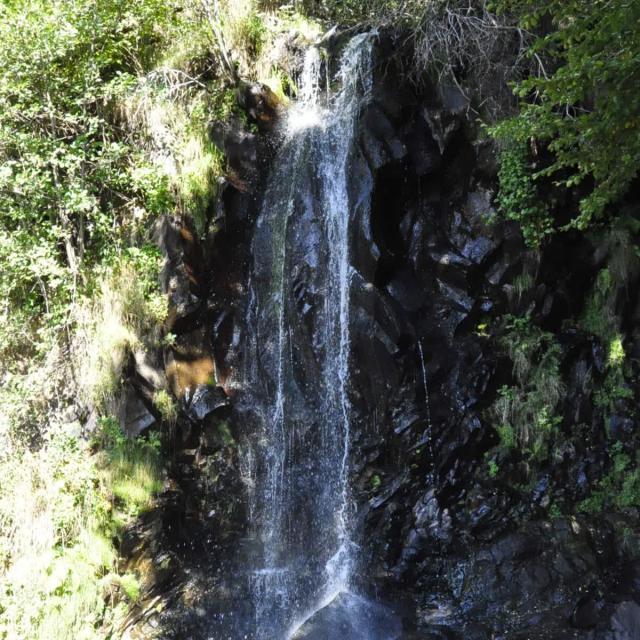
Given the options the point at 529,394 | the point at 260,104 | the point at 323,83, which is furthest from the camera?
the point at 323,83

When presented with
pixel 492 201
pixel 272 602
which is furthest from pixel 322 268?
pixel 272 602

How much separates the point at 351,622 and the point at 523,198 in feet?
14.7

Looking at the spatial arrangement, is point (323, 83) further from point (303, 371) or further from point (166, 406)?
point (166, 406)

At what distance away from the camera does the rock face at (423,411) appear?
566cm

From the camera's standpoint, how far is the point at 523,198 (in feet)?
20.7

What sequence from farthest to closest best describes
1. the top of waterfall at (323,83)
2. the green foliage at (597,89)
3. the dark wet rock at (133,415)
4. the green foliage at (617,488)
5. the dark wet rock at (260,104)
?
1. the dark wet rock at (260,104)
2. the top of waterfall at (323,83)
3. the dark wet rock at (133,415)
4. the green foliage at (617,488)
5. the green foliage at (597,89)

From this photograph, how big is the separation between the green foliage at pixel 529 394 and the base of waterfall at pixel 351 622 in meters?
2.03

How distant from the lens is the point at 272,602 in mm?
5965

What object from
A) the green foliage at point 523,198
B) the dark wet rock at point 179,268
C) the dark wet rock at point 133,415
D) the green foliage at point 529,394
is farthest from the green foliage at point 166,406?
the green foliage at point 523,198

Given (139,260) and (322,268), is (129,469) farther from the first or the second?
(322,268)

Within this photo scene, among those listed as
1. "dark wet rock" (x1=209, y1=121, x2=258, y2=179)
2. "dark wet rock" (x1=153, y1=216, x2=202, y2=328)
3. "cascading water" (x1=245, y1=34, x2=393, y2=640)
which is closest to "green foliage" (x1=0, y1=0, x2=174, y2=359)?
"dark wet rock" (x1=153, y1=216, x2=202, y2=328)

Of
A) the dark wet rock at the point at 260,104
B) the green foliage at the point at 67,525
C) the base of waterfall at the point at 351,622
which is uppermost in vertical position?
the dark wet rock at the point at 260,104

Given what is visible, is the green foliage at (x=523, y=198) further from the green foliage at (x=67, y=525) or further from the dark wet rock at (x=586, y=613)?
the green foliage at (x=67, y=525)

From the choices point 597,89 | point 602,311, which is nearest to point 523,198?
point 602,311
